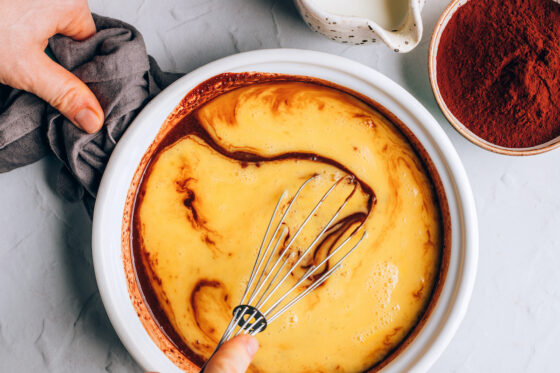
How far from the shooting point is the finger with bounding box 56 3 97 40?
2.38 ft

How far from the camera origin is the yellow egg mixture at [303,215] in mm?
742

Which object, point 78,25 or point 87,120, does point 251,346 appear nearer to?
point 87,120

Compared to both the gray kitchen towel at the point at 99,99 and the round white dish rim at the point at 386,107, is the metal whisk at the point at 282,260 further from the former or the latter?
the gray kitchen towel at the point at 99,99

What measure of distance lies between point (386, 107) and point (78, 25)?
1.67 feet

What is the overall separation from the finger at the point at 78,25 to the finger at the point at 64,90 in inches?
2.4

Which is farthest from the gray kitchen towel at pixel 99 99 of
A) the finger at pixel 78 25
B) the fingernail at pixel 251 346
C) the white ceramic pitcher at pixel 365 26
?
the fingernail at pixel 251 346

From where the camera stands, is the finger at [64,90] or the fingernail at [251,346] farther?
the finger at [64,90]

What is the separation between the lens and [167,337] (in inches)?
30.2

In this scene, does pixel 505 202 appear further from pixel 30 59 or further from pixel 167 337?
pixel 30 59

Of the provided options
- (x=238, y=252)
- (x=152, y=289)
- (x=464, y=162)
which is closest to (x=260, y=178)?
(x=238, y=252)

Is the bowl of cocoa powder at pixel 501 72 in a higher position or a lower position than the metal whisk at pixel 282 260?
higher

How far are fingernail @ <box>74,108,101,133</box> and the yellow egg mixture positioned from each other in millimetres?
108

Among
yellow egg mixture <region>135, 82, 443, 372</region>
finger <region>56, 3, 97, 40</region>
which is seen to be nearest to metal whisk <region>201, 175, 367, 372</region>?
yellow egg mixture <region>135, 82, 443, 372</region>

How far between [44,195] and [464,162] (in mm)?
750
